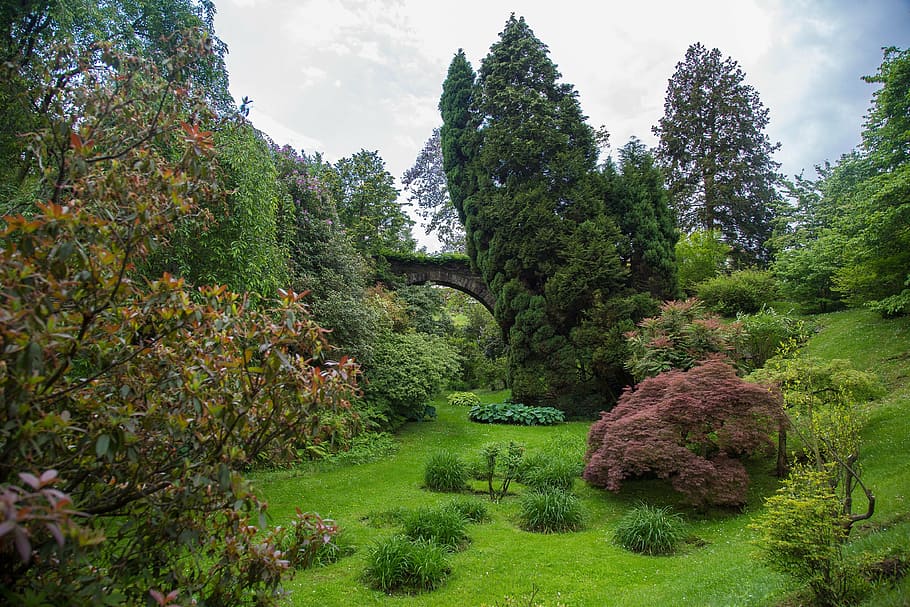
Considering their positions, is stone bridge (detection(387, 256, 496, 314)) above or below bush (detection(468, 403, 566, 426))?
above

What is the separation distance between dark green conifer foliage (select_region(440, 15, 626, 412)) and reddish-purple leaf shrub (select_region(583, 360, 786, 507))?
7.06 m

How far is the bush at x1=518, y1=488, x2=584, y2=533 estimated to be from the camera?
19.2ft

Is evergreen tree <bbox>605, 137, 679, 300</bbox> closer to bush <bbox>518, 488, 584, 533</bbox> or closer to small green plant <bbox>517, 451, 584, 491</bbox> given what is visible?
small green plant <bbox>517, 451, 584, 491</bbox>

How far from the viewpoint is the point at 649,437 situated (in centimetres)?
647

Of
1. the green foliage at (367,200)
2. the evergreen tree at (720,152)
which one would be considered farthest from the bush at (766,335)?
the evergreen tree at (720,152)

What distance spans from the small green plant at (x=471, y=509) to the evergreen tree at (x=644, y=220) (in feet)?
33.2

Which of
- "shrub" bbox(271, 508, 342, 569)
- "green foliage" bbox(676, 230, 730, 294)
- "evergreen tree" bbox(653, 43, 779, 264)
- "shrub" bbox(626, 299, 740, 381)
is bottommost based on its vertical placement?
"shrub" bbox(271, 508, 342, 569)

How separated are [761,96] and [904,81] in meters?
16.2

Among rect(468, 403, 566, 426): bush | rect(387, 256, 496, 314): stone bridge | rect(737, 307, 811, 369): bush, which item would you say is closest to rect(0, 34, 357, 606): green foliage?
rect(737, 307, 811, 369): bush

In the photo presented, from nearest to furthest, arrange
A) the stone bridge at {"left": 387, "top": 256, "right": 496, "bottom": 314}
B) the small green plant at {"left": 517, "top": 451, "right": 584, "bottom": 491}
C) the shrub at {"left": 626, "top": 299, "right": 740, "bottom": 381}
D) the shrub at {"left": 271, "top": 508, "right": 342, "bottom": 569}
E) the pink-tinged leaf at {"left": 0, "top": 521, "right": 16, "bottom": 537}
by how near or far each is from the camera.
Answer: the pink-tinged leaf at {"left": 0, "top": 521, "right": 16, "bottom": 537}
the shrub at {"left": 271, "top": 508, "right": 342, "bottom": 569}
the small green plant at {"left": 517, "top": 451, "right": 584, "bottom": 491}
the shrub at {"left": 626, "top": 299, "right": 740, "bottom": 381}
the stone bridge at {"left": 387, "top": 256, "right": 496, "bottom": 314}

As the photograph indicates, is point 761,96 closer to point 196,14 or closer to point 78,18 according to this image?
point 196,14

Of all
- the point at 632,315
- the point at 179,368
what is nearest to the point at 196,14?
the point at 179,368

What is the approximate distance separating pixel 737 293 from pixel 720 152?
8.49 meters

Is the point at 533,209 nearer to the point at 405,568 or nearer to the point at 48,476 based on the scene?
the point at 405,568
